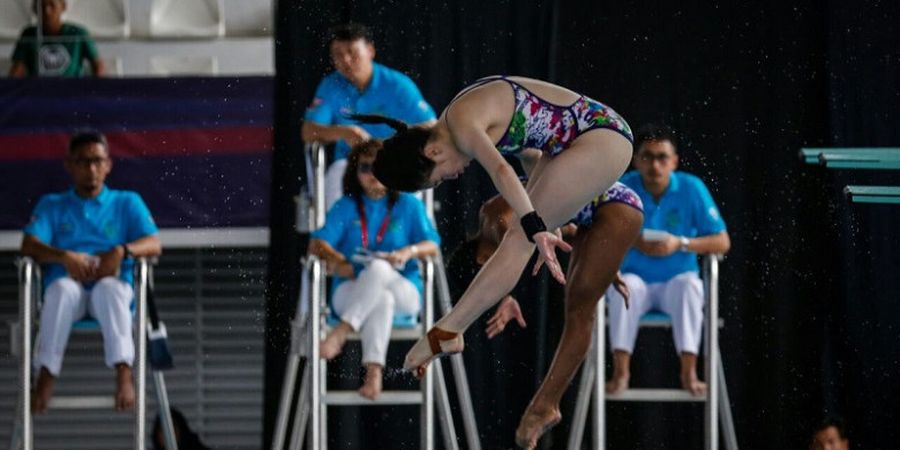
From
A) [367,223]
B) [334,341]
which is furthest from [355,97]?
[334,341]

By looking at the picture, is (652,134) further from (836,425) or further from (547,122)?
(547,122)

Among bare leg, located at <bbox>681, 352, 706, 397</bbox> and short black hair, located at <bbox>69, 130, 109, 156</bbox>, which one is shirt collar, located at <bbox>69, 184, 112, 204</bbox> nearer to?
short black hair, located at <bbox>69, 130, 109, 156</bbox>

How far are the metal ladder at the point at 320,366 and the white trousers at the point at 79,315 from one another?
0.57m

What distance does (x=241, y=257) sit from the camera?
22.8ft

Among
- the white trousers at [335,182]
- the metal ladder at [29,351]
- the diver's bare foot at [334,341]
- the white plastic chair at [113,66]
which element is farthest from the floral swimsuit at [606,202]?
the white plastic chair at [113,66]

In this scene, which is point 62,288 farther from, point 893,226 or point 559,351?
point 893,226

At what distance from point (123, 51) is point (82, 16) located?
0.25 metres

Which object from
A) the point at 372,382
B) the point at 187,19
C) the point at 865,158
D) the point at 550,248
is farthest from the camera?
the point at 187,19

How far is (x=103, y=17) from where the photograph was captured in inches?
258

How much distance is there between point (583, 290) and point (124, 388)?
5.94 ft

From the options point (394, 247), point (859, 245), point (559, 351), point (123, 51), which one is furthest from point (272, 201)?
point (859, 245)

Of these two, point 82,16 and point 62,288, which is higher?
point 82,16

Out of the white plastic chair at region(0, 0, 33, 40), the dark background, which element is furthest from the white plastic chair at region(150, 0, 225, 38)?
the dark background

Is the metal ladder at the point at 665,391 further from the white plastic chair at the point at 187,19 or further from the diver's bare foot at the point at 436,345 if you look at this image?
the white plastic chair at the point at 187,19
